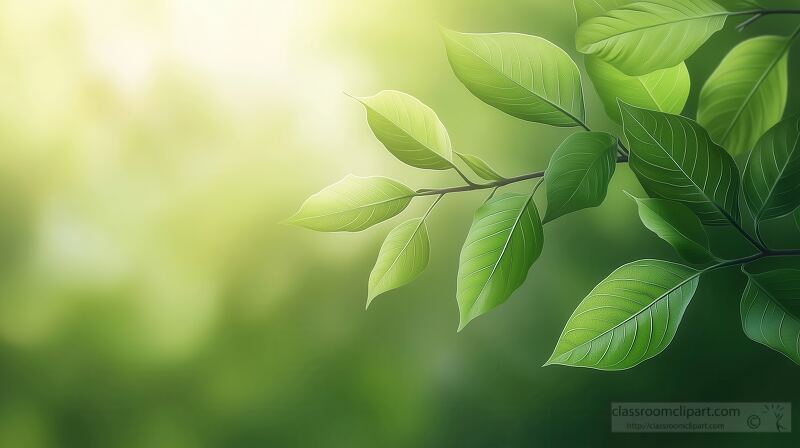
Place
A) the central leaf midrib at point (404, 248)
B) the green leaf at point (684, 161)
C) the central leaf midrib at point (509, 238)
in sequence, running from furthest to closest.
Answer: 1. the central leaf midrib at point (404, 248)
2. the central leaf midrib at point (509, 238)
3. the green leaf at point (684, 161)

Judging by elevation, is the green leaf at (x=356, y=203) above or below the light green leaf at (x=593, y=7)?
below

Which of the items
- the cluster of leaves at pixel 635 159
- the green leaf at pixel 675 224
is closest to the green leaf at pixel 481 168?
the cluster of leaves at pixel 635 159

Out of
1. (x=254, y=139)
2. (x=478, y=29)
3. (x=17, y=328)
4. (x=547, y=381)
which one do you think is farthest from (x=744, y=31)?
(x=17, y=328)

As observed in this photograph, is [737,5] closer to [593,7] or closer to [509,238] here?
[593,7]

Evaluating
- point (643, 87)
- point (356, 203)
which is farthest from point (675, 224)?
point (356, 203)

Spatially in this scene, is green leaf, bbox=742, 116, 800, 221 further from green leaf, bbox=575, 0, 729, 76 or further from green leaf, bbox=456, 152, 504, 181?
green leaf, bbox=456, 152, 504, 181

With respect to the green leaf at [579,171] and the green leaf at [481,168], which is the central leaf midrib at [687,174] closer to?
the green leaf at [579,171]

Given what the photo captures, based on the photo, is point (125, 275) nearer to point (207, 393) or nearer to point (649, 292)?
point (207, 393)
